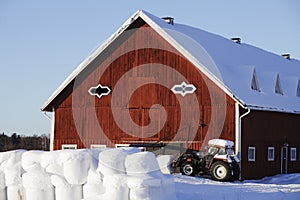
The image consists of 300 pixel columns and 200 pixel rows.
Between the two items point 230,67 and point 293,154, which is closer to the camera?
point 230,67

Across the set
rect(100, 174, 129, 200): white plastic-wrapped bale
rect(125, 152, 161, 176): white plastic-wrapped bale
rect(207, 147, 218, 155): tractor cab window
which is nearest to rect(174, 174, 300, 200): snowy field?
rect(207, 147, 218, 155): tractor cab window

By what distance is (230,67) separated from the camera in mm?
28016

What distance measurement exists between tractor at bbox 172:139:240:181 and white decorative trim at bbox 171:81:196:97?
290 centimetres

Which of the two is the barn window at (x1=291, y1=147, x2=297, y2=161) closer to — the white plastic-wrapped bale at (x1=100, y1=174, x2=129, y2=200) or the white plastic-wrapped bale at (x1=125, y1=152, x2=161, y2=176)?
the white plastic-wrapped bale at (x1=125, y1=152, x2=161, y2=176)

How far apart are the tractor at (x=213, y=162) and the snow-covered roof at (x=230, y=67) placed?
2115mm

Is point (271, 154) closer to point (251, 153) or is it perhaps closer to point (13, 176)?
point (251, 153)

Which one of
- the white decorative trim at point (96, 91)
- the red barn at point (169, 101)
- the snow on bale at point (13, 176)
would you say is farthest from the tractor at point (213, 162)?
the snow on bale at point (13, 176)

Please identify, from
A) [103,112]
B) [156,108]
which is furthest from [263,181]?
[103,112]

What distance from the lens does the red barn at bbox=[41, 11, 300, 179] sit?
993 inches

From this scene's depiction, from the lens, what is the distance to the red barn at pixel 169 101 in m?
25.2

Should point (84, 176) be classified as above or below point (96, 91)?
below

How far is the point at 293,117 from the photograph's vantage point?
97.8 ft

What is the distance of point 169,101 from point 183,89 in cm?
78

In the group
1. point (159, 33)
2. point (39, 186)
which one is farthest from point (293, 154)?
point (39, 186)
